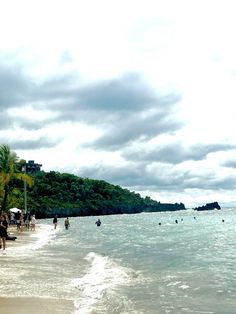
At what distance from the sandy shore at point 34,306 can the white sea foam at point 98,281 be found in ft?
1.10

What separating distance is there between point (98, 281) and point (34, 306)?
5605mm

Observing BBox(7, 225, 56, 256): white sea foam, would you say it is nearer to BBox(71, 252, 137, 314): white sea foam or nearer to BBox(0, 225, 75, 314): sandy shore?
BBox(71, 252, 137, 314): white sea foam

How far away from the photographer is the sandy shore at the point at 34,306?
10.6 m

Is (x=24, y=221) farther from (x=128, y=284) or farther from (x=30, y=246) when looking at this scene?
(x=128, y=284)

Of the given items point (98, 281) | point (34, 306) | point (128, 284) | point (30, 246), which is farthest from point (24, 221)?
point (34, 306)

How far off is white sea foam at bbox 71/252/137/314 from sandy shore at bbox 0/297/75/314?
0.33 m

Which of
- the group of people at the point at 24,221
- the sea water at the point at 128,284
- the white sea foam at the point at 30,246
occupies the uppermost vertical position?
the group of people at the point at 24,221

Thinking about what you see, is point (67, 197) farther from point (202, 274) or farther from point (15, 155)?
point (202, 274)

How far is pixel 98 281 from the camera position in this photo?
16547 mm

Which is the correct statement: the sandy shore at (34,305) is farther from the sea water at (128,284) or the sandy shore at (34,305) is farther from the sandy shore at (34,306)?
the sea water at (128,284)

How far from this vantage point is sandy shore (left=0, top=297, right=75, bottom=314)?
1062 centimetres

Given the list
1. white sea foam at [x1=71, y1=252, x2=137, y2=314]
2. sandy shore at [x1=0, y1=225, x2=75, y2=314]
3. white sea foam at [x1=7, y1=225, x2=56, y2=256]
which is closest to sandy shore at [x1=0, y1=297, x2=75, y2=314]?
sandy shore at [x1=0, y1=225, x2=75, y2=314]

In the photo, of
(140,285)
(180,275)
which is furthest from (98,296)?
(180,275)

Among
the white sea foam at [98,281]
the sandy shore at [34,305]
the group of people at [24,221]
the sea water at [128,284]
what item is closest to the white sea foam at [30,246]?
the sea water at [128,284]
